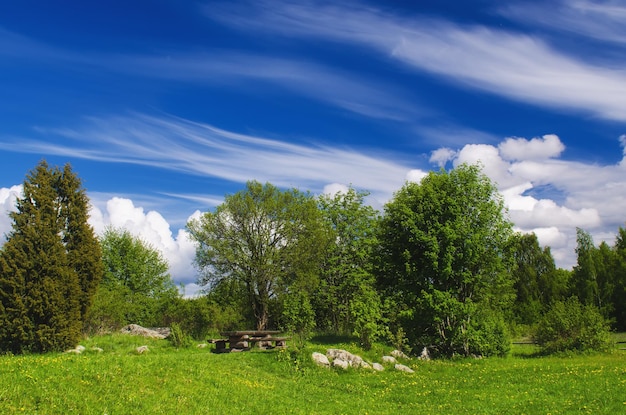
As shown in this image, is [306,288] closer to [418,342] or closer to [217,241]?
[217,241]

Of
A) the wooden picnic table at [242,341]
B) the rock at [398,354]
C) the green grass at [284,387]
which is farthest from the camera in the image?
the wooden picnic table at [242,341]

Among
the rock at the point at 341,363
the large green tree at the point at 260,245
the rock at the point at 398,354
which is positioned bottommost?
the rock at the point at 398,354

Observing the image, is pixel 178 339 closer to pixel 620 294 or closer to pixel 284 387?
pixel 284 387

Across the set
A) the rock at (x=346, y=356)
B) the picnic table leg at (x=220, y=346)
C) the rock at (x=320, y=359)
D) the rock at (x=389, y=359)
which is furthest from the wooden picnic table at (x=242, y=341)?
the rock at (x=389, y=359)

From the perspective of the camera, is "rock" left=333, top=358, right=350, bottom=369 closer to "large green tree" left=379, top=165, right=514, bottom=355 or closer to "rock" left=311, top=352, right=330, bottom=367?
"rock" left=311, top=352, right=330, bottom=367

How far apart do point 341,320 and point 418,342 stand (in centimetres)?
1709

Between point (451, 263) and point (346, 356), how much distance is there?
9648 mm

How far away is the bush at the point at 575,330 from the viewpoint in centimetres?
2605

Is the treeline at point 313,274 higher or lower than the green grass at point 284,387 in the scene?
higher

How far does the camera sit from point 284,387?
54.1 ft

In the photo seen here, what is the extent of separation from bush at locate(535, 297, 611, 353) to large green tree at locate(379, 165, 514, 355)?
2.63 m

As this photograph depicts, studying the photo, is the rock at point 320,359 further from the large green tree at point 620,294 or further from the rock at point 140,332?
the large green tree at point 620,294

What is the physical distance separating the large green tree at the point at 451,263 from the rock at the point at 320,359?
8347 mm

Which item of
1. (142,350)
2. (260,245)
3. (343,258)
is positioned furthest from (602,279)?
(142,350)
